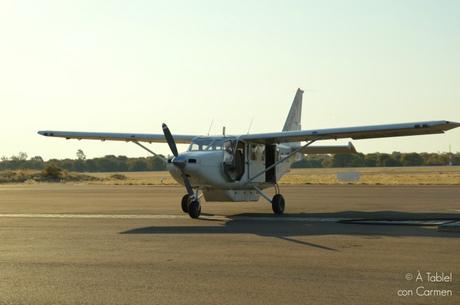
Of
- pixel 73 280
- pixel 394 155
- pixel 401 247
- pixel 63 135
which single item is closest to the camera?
pixel 73 280

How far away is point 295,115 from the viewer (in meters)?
29.7

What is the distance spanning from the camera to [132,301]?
26.5 ft

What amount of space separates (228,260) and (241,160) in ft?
39.3

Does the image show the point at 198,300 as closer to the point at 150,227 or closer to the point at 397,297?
the point at 397,297

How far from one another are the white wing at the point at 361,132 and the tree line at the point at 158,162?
126 m

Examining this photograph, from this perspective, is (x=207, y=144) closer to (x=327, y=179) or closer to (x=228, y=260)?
(x=228, y=260)

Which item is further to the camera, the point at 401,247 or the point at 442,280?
the point at 401,247

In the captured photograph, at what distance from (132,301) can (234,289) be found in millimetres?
1392

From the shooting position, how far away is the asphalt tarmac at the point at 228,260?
8.36 meters

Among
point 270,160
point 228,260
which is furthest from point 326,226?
point 270,160

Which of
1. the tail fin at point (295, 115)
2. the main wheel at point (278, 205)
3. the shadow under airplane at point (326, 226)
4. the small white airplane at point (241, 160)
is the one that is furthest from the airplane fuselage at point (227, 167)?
the tail fin at point (295, 115)

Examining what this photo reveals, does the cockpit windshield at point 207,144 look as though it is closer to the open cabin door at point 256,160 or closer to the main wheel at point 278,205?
the open cabin door at point 256,160

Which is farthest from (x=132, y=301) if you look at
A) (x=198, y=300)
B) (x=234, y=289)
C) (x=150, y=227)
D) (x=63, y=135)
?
(x=63, y=135)

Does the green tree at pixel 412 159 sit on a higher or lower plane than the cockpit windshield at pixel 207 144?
higher
